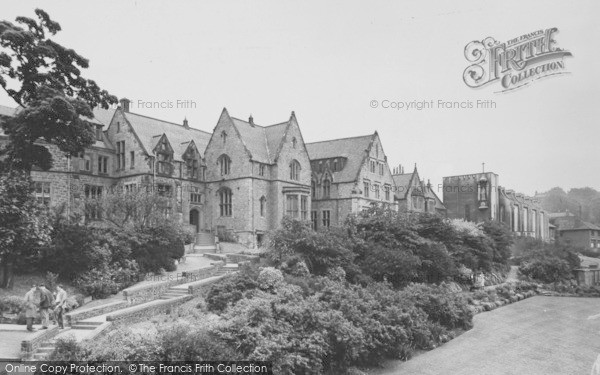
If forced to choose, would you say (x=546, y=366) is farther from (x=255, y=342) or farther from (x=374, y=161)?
(x=374, y=161)

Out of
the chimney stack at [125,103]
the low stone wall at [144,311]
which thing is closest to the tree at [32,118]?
the low stone wall at [144,311]

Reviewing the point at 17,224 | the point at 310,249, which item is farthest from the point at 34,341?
the point at 310,249

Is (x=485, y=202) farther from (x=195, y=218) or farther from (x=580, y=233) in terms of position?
(x=195, y=218)

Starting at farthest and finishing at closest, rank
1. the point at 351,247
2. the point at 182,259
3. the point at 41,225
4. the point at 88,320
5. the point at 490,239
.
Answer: the point at 490,239
the point at 182,259
the point at 351,247
the point at 41,225
the point at 88,320

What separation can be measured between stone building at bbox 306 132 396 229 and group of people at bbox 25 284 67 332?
39355mm

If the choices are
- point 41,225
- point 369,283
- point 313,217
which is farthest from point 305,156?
point 41,225

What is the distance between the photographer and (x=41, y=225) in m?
27.0

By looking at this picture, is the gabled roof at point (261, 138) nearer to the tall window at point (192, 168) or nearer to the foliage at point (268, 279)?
the tall window at point (192, 168)

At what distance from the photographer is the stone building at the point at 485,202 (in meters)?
80.2

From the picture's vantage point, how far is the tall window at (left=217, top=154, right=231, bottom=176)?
51.1 meters

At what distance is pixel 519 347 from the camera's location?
25688mm

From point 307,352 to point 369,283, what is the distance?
1178cm

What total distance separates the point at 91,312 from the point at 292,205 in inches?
1202

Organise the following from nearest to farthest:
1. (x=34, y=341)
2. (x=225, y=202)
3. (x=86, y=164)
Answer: (x=34, y=341), (x=86, y=164), (x=225, y=202)
